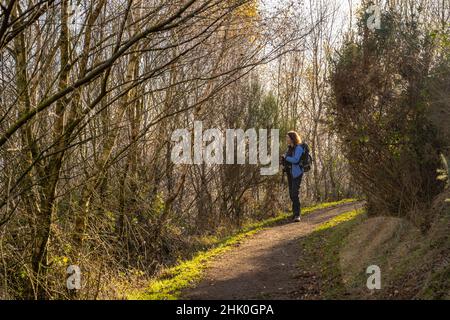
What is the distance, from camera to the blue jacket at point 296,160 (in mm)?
11383

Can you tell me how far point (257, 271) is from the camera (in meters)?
7.53

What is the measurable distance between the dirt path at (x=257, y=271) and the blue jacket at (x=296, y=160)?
1.38 metres

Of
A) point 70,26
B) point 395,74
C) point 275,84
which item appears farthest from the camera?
point 275,84

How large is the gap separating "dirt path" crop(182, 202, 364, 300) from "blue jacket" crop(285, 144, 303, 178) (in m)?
1.38

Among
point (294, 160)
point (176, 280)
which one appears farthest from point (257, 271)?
point (294, 160)

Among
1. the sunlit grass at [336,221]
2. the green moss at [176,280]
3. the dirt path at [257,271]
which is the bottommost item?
the green moss at [176,280]

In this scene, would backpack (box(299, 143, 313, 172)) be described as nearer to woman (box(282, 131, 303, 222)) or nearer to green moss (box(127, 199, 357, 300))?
woman (box(282, 131, 303, 222))

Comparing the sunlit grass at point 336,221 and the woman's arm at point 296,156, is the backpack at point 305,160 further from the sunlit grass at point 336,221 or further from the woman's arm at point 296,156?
the sunlit grass at point 336,221

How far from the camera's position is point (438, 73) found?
669cm

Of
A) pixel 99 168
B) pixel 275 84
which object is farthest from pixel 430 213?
pixel 275 84

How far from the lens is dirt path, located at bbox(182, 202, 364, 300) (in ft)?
21.4

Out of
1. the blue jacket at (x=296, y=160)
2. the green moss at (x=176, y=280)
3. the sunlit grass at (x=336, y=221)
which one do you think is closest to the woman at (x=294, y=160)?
the blue jacket at (x=296, y=160)
